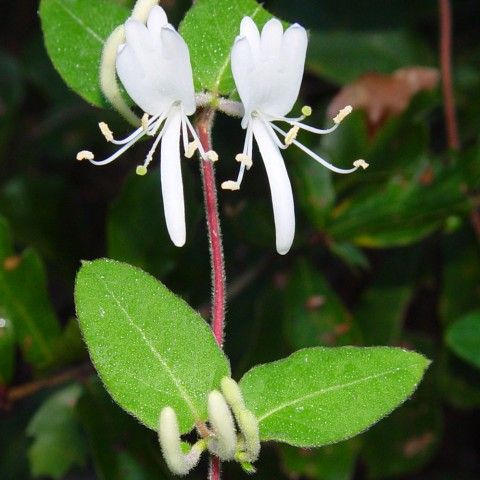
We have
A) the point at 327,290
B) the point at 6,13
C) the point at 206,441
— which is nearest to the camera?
the point at 206,441

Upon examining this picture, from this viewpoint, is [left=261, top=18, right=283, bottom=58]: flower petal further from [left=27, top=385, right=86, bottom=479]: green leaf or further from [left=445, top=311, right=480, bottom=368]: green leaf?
[left=27, top=385, right=86, bottom=479]: green leaf

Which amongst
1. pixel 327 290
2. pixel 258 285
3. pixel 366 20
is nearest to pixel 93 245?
pixel 258 285

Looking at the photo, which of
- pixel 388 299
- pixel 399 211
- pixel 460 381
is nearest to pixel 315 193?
pixel 399 211

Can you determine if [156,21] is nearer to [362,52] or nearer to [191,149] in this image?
[191,149]

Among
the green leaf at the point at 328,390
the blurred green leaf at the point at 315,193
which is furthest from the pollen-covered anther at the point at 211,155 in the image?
the blurred green leaf at the point at 315,193

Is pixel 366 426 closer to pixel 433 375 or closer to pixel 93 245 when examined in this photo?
pixel 433 375

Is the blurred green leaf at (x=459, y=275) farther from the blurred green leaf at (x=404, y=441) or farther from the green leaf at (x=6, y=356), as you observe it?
the green leaf at (x=6, y=356)
